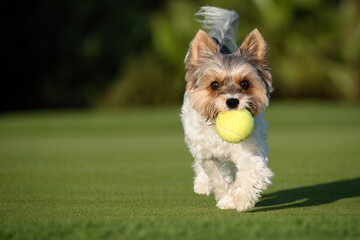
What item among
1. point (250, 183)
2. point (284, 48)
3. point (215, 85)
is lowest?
point (284, 48)

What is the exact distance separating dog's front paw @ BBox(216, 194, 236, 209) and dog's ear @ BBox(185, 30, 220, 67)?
1.36m

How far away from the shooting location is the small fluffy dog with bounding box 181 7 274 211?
5.16 meters

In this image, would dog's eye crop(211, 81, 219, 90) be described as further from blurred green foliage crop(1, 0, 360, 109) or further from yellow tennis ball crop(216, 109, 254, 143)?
blurred green foliage crop(1, 0, 360, 109)

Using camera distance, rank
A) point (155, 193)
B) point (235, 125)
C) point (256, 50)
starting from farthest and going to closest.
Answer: point (155, 193) → point (256, 50) → point (235, 125)

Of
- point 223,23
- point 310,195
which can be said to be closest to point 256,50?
point 223,23

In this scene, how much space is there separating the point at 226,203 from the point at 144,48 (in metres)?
27.8

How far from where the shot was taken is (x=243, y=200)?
5.06 metres

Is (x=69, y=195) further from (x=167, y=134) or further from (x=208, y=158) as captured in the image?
(x=167, y=134)

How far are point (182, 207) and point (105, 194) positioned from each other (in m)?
1.30

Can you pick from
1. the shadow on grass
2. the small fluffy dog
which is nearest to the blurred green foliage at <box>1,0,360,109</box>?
the shadow on grass

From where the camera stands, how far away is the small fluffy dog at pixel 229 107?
5156 millimetres

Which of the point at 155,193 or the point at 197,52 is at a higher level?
the point at 197,52

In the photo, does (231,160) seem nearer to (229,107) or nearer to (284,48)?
(229,107)

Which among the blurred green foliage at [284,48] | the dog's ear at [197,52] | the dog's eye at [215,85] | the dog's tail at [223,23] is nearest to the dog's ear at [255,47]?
the dog's ear at [197,52]
